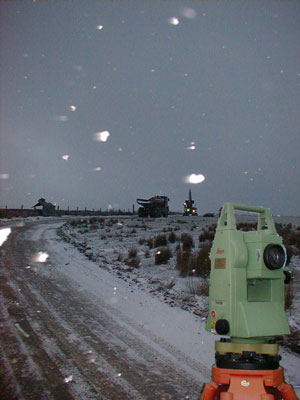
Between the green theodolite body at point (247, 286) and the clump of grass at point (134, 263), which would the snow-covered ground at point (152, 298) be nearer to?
the clump of grass at point (134, 263)

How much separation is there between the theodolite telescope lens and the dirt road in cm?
178

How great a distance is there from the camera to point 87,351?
14.5 feet

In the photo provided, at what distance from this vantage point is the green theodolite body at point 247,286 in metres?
2.47

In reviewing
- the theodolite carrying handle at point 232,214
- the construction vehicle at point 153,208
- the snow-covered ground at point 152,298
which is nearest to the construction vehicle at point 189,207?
the construction vehicle at point 153,208

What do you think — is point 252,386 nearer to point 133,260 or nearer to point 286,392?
point 286,392

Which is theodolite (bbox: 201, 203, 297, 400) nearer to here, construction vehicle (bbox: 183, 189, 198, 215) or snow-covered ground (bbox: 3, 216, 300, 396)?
snow-covered ground (bbox: 3, 216, 300, 396)

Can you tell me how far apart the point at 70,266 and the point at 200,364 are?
21.2 feet

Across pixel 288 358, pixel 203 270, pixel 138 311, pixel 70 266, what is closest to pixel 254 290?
pixel 288 358

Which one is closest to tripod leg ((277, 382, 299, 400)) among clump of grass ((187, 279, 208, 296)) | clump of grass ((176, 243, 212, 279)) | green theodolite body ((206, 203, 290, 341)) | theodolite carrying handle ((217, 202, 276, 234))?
green theodolite body ((206, 203, 290, 341))

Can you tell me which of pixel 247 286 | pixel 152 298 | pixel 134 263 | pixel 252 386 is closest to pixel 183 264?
pixel 134 263

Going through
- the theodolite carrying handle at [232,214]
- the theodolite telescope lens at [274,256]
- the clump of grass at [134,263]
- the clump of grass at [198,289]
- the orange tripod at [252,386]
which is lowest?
the clump of grass at [198,289]

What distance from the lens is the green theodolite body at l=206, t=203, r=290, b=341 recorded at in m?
2.47

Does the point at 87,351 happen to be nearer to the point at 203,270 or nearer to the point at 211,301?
the point at 211,301

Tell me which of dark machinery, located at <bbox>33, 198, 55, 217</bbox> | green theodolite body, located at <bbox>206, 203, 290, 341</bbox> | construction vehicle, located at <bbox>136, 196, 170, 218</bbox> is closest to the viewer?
green theodolite body, located at <bbox>206, 203, 290, 341</bbox>
